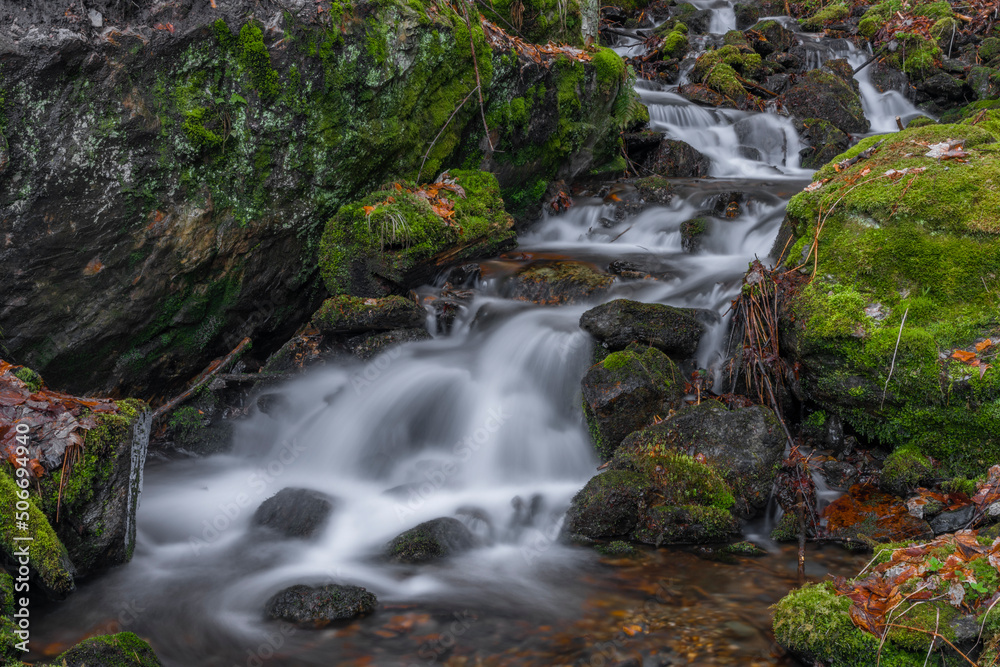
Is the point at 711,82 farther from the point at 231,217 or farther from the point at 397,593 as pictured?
the point at 397,593

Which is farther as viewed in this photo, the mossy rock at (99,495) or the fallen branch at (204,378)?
the fallen branch at (204,378)

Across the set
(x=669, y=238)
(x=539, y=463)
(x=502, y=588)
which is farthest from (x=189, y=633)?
(x=669, y=238)

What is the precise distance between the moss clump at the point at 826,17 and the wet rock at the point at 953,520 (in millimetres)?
16703

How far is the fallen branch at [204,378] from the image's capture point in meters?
6.35

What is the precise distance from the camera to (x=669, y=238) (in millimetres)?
8594

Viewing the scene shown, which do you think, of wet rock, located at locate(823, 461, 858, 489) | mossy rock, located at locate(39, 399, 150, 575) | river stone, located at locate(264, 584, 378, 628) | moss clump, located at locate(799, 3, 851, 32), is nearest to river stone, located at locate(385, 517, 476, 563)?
river stone, located at locate(264, 584, 378, 628)

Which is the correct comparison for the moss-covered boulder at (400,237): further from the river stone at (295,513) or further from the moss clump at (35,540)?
the moss clump at (35,540)

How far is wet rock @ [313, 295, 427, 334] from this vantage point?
6688 mm

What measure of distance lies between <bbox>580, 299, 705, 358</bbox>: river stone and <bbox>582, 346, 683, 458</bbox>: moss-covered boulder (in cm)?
43

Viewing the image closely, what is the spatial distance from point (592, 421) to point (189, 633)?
3.23 meters

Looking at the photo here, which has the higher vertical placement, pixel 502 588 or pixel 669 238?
pixel 669 238

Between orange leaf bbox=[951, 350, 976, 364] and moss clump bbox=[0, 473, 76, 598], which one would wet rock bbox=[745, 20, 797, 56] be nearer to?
orange leaf bbox=[951, 350, 976, 364]

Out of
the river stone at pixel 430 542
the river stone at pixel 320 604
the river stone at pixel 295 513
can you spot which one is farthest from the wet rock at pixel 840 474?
the river stone at pixel 295 513

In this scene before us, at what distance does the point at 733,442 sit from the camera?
4.73 metres
